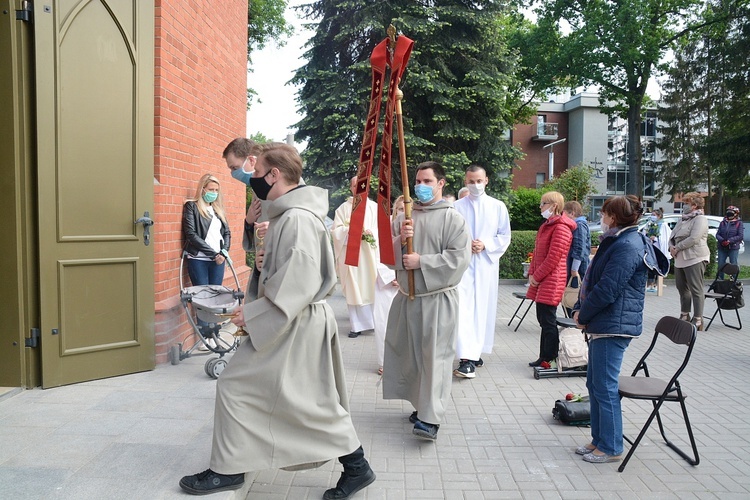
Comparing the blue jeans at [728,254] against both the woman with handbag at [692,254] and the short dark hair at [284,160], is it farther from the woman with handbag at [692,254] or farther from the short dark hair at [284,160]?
the short dark hair at [284,160]

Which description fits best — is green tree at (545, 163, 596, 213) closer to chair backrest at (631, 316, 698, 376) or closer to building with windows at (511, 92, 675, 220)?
chair backrest at (631, 316, 698, 376)

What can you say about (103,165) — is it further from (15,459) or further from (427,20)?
(427,20)

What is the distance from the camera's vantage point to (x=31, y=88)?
202 inches

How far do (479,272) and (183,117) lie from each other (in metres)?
3.63

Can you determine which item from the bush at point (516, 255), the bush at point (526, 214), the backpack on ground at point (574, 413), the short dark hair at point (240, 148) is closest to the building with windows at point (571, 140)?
the bush at point (526, 214)

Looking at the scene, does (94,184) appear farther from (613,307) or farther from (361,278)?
(361,278)

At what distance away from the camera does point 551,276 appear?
23.4 feet

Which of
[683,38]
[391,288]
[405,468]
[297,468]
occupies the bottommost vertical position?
[405,468]

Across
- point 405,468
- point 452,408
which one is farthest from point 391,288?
point 405,468

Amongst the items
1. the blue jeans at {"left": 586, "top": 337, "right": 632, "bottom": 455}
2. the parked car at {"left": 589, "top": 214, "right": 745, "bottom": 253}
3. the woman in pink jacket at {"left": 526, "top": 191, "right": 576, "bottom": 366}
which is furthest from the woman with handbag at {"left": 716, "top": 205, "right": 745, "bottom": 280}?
the blue jeans at {"left": 586, "top": 337, "right": 632, "bottom": 455}

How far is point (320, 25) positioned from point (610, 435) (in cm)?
1553

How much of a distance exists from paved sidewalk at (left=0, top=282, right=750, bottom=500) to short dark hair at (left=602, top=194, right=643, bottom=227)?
1693 millimetres

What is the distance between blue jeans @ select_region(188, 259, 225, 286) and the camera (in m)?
6.97

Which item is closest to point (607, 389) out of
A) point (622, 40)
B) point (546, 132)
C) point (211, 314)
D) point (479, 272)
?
point (479, 272)
